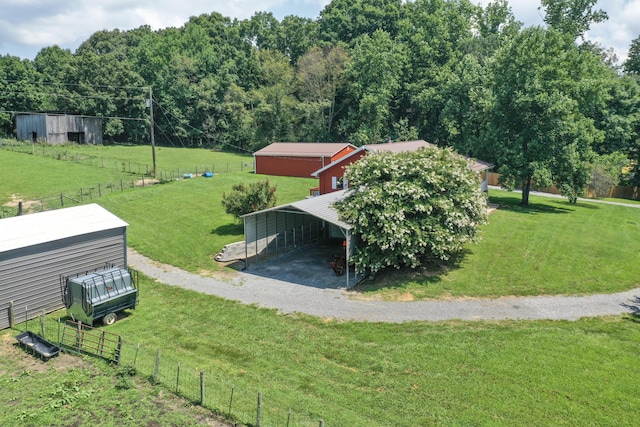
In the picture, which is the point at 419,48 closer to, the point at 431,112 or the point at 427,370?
the point at 431,112

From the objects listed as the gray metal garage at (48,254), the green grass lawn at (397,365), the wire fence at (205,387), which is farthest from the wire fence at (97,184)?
the wire fence at (205,387)

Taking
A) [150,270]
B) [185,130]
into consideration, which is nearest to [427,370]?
[150,270]

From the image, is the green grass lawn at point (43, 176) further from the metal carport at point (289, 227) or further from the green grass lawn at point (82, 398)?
the green grass lawn at point (82, 398)

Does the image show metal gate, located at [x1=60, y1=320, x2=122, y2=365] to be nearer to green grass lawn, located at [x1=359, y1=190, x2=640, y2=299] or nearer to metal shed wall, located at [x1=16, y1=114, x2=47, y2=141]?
green grass lawn, located at [x1=359, y1=190, x2=640, y2=299]

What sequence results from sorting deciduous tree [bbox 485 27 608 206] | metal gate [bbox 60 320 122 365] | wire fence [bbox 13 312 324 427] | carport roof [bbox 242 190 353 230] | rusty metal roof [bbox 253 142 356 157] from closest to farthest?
wire fence [bbox 13 312 324 427]
metal gate [bbox 60 320 122 365]
carport roof [bbox 242 190 353 230]
deciduous tree [bbox 485 27 608 206]
rusty metal roof [bbox 253 142 356 157]

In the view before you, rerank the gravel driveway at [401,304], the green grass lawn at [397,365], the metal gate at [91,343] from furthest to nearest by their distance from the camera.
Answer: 1. the gravel driveway at [401,304]
2. the metal gate at [91,343]
3. the green grass lawn at [397,365]

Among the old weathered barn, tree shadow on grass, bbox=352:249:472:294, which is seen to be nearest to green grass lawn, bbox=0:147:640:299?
tree shadow on grass, bbox=352:249:472:294
